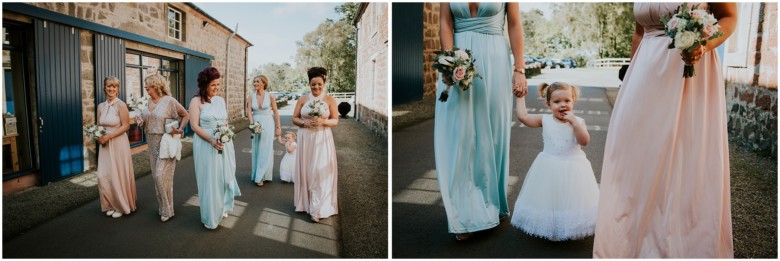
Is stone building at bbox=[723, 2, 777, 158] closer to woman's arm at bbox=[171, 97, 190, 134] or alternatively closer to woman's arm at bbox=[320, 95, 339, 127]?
woman's arm at bbox=[320, 95, 339, 127]

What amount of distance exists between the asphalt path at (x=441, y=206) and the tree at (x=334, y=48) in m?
0.91

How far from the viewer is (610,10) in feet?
15.1

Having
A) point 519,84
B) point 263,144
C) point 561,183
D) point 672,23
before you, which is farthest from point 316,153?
point 672,23

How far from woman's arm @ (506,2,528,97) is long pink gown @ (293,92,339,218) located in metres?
1.40

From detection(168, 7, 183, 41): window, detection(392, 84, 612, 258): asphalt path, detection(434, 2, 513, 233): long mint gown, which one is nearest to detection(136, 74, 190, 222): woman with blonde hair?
detection(168, 7, 183, 41): window

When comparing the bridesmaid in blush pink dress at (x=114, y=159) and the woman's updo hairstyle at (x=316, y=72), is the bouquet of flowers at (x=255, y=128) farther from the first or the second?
the bridesmaid in blush pink dress at (x=114, y=159)

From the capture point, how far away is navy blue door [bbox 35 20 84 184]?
2.73 m

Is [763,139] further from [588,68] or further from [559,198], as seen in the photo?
[588,68]

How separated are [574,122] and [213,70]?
228 centimetres

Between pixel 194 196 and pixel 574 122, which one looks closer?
pixel 574 122

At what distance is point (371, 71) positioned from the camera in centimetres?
342

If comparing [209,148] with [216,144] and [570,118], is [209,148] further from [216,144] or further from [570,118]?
[570,118]

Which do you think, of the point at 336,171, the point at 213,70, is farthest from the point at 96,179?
the point at 336,171

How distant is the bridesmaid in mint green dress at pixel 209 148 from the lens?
10.7 feet
